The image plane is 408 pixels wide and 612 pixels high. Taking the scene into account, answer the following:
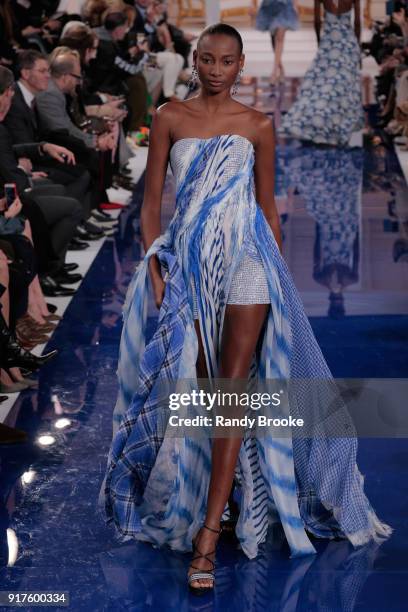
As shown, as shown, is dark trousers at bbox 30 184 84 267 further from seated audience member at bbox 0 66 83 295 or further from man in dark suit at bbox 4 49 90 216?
man in dark suit at bbox 4 49 90 216

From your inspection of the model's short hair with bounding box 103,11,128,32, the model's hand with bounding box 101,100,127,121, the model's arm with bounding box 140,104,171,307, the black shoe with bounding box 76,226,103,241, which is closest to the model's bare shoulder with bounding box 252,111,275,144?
the model's arm with bounding box 140,104,171,307

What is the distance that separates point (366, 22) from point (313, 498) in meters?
18.1

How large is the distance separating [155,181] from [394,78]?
8.66 meters

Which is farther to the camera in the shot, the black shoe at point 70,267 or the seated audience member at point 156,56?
the seated audience member at point 156,56

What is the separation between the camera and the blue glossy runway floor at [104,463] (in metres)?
3.40

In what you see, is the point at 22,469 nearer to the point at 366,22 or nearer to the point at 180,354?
the point at 180,354

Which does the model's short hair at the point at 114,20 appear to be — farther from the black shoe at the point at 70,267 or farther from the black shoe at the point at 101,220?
the black shoe at the point at 70,267

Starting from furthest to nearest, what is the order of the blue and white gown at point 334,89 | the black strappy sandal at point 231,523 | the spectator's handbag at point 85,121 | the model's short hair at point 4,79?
the blue and white gown at point 334,89 < the spectator's handbag at point 85,121 < the model's short hair at point 4,79 < the black strappy sandal at point 231,523

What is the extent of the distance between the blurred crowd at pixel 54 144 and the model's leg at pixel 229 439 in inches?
70.0

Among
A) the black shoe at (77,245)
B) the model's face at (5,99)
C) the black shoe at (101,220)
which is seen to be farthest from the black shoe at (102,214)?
the model's face at (5,99)

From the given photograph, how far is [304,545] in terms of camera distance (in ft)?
11.7

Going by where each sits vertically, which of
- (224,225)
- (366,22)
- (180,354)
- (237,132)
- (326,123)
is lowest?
(366,22)

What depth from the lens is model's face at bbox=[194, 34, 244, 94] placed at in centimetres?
336

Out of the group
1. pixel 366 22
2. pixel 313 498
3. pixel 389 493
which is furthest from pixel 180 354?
pixel 366 22
